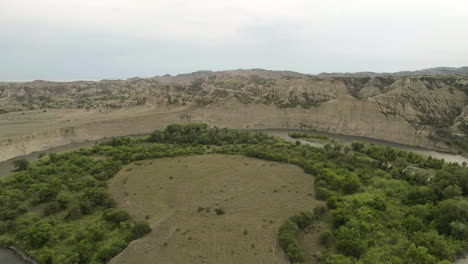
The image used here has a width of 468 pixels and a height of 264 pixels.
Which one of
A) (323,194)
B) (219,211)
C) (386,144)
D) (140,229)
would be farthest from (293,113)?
(140,229)

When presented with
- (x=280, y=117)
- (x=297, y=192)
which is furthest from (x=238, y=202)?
(x=280, y=117)

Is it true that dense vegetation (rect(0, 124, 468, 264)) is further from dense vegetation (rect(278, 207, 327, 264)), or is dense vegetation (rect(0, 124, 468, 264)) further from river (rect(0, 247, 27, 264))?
river (rect(0, 247, 27, 264))

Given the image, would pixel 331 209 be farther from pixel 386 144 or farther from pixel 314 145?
pixel 386 144

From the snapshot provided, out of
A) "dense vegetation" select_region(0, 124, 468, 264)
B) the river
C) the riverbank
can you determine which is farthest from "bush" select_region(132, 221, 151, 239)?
the riverbank

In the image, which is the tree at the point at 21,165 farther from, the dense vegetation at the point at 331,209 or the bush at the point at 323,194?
the bush at the point at 323,194

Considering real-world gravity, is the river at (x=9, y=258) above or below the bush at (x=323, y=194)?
below

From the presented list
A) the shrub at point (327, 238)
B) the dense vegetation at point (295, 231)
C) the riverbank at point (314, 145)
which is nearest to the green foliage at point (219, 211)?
the dense vegetation at point (295, 231)
